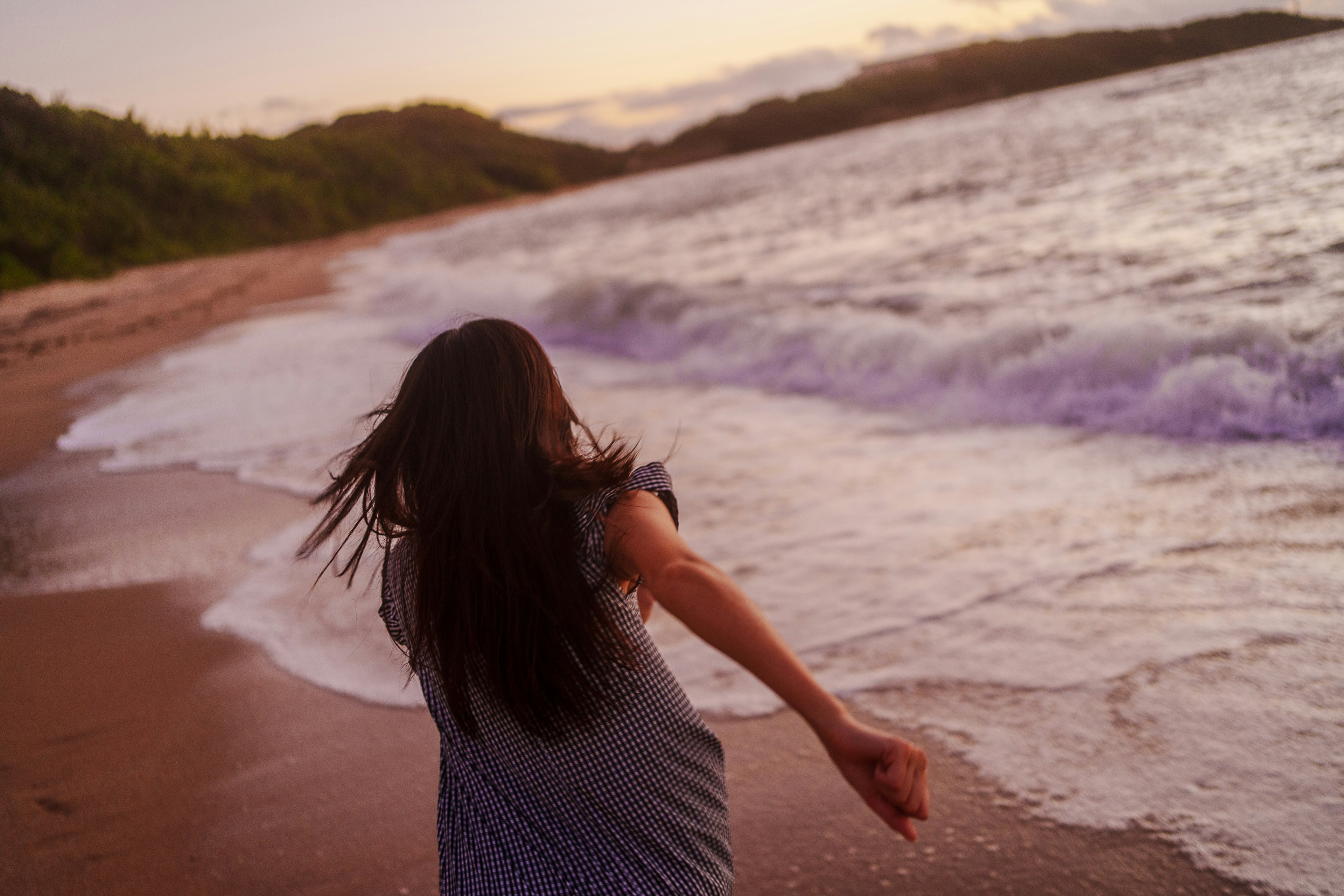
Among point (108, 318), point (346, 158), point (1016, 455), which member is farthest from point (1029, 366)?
point (346, 158)

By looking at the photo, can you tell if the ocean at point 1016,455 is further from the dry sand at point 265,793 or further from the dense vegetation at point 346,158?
the dense vegetation at point 346,158

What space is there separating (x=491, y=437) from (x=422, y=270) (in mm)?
18637

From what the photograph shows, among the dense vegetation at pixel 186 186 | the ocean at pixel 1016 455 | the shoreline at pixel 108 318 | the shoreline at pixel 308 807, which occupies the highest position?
the dense vegetation at pixel 186 186

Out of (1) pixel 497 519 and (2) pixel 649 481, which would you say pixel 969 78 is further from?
(1) pixel 497 519

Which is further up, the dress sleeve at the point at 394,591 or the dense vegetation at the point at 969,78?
the dense vegetation at the point at 969,78

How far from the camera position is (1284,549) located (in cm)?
328

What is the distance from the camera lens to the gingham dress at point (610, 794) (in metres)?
1.35

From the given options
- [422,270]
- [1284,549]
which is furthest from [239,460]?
[422,270]

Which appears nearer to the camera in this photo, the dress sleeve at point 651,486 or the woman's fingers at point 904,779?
the woman's fingers at point 904,779

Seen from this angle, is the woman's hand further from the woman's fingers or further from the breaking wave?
the breaking wave

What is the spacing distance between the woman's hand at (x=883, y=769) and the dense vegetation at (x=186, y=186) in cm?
1445

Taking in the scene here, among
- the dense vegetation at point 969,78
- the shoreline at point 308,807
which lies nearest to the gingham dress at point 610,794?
the shoreline at point 308,807

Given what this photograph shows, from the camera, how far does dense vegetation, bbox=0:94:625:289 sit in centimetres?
2439

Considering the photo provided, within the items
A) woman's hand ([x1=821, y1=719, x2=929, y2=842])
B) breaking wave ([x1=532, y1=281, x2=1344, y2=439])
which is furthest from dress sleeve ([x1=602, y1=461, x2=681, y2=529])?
breaking wave ([x1=532, y1=281, x2=1344, y2=439])
